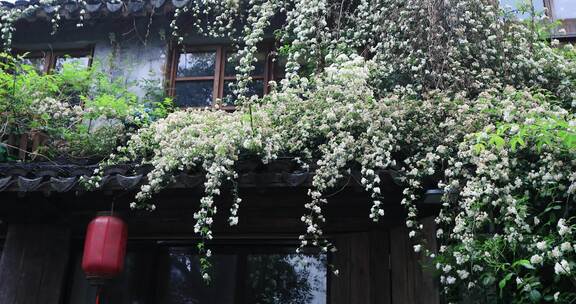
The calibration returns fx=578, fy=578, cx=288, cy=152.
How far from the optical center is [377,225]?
6.32 metres

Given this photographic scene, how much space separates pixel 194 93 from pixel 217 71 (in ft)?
1.69

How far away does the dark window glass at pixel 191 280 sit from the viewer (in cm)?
719

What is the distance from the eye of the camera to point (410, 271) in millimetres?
Answer: 5777

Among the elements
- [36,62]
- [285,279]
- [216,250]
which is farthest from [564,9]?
[36,62]

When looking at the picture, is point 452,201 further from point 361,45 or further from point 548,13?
point 548,13

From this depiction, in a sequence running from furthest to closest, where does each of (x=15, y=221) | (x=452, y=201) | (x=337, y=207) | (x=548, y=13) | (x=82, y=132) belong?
1. (x=548, y=13)
2. (x=82, y=132)
3. (x=15, y=221)
4. (x=337, y=207)
5. (x=452, y=201)

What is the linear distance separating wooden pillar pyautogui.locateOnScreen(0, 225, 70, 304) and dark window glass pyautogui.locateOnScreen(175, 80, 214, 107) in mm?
3048

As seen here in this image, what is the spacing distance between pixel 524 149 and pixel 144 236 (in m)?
4.44

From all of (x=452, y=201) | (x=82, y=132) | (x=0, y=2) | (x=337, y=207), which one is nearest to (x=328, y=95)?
(x=337, y=207)

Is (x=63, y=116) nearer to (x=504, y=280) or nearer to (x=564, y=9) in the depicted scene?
(x=504, y=280)

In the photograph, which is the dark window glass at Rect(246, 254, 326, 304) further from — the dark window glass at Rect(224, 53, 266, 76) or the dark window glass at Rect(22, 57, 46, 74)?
the dark window glass at Rect(22, 57, 46, 74)

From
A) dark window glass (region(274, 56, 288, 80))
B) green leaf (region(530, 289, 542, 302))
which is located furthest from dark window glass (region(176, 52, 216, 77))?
green leaf (region(530, 289, 542, 302))

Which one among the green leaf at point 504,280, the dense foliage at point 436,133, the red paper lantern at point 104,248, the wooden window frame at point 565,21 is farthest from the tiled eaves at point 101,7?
the green leaf at point 504,280

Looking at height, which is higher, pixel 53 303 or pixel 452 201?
pixel 452 201
